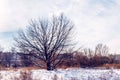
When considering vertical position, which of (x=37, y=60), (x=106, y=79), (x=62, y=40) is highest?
(x=62, y=40)

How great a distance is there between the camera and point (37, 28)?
2553cm

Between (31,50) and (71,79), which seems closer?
(71,79)

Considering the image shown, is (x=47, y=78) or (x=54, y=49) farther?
(x=54, y=49)

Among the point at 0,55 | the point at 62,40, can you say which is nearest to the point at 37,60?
the point at 62,40

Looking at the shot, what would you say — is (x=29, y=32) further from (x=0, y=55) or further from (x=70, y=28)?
(x=0, y=55)

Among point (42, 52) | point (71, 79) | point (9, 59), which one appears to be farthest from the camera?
point (9, 59)

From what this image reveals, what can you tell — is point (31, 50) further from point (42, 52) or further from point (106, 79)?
point (106, 79)

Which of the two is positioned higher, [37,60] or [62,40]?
[62,40]

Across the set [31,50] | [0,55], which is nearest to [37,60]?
[31,50]

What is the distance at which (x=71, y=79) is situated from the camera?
43.2 feet

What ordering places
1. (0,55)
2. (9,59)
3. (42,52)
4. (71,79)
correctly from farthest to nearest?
1. (9,59)
2. (0,55)
3. (42,52)
4. (71,79)

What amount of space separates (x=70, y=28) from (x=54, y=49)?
2.61 meters

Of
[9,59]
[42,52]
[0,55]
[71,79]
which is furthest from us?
[9,59]

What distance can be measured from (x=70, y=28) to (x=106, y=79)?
1260cm
